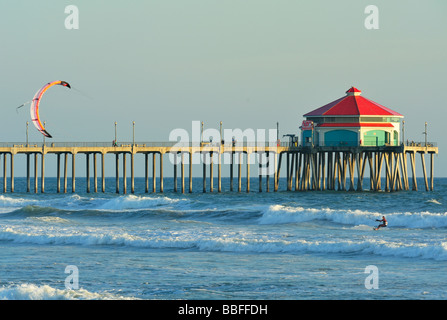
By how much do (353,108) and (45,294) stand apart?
53.0 meters

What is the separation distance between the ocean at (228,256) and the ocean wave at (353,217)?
0.19 feet

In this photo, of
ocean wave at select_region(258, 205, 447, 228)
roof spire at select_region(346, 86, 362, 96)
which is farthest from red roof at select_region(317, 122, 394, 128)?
ocean wave at select_region(258, 205, 447, 228)

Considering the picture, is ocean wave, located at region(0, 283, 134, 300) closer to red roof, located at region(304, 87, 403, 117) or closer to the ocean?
the ocean

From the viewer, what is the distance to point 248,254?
2875cm

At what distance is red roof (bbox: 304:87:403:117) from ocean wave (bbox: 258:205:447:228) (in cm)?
2434

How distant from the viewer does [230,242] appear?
100 feet

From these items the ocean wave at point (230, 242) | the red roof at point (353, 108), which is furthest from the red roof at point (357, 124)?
the ocean wave at point (230, 242)

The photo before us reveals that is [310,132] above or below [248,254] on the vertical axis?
above

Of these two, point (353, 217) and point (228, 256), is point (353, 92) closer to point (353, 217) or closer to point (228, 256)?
point (353, 217)

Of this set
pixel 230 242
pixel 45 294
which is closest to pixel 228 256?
pixel 230 242
